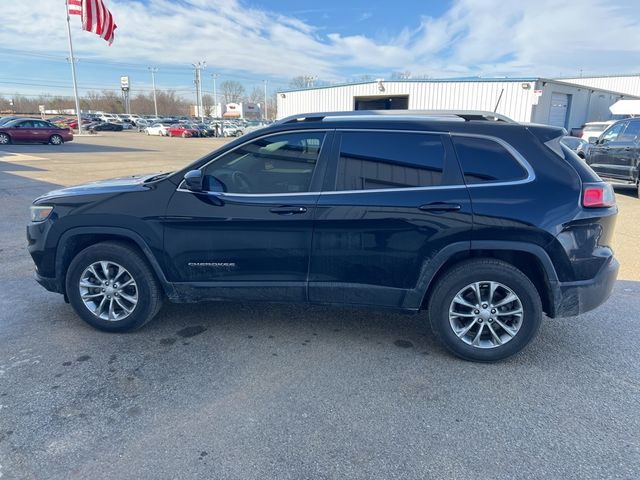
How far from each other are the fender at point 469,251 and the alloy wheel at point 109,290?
7.61ft

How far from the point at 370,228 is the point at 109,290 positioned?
7.44ft

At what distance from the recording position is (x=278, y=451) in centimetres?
241

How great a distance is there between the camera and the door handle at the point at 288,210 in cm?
332

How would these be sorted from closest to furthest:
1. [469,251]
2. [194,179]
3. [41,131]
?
1. [469,251]
2. [194,179]
3. [41,131]

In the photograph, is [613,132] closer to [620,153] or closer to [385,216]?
[620,153]

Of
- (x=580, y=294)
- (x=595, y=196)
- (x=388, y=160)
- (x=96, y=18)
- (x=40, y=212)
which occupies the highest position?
(x=96, y=18)

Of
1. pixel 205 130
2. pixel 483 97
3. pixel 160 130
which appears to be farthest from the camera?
pixel 205 130

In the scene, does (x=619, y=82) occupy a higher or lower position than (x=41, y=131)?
higher

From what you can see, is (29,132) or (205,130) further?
(205,130)

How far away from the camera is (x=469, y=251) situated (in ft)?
10.7

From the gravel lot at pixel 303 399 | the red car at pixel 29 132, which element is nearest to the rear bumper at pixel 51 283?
the gravel lot at pixel 303 399

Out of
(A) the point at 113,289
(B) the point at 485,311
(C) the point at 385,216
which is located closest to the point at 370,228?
(C) the point at 385,216

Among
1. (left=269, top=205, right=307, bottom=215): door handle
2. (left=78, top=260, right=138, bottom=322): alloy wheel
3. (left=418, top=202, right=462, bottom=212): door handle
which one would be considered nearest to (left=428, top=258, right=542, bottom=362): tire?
(left=418, top=202, right=462, bottom=212): door handle

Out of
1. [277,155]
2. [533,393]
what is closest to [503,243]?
[533,393]
